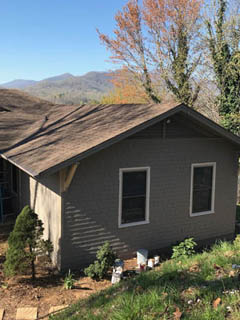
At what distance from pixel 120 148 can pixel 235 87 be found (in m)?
14.1

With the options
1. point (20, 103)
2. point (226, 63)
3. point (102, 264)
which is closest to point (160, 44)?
point (226, 63)

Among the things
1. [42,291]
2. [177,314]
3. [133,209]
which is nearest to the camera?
[177,314]

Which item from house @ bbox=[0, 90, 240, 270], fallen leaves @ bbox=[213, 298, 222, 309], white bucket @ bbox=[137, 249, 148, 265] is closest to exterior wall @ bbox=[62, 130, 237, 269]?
Result: house @ bbox=[0, 90, 240, 270]

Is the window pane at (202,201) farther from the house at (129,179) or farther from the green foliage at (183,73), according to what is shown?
the green foliage at (183,73)

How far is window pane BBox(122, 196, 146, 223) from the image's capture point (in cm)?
886

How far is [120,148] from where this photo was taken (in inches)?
334

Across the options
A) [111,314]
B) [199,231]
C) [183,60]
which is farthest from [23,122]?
[183,60]

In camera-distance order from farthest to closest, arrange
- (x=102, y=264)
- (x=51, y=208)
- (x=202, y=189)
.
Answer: (x=202, y=189)
(x=51, y=208)
(x=102, y=264)

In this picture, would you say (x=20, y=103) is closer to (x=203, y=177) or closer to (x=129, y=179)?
(x=129, y=179)

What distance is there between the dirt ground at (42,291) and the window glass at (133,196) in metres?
1.96

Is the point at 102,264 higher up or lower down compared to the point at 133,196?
lower down

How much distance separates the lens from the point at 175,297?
4781 millimetres

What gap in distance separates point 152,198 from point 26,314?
4.43 meters

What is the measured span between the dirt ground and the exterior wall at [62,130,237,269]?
563 millimetres
